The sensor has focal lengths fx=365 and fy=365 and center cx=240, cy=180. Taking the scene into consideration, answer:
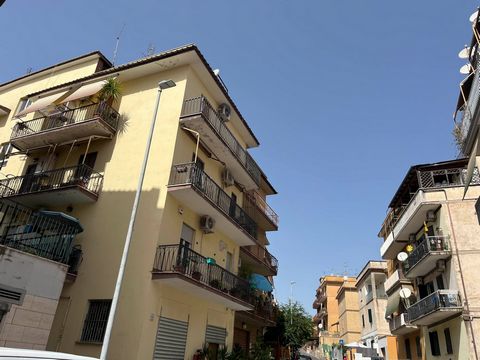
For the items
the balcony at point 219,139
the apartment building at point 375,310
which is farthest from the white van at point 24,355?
the apartment building at point 375,310

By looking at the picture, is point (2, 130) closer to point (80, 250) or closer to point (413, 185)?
point (80, 250)

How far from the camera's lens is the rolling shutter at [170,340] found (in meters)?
14.1

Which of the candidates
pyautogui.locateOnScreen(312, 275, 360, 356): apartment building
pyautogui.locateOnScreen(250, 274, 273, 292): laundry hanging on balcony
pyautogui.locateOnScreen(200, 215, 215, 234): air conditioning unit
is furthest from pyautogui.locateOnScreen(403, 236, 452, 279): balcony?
pyautogui.locateOnScreen(312, 275, 360, 356): apartment building

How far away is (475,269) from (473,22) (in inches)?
654

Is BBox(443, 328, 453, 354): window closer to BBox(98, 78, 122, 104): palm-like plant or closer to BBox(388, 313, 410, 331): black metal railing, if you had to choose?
BBox(388, 313, 410, 331): black metal railing

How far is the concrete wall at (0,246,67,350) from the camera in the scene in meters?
10.1

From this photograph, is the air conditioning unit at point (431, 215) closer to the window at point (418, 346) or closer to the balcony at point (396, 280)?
the balcony at point (396, 280)

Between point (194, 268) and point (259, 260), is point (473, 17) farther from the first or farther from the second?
point (259, 260)

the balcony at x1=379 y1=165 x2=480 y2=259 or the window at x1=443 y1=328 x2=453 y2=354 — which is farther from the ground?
the balcony at x1=379 y1=165 x2=480 y2=259

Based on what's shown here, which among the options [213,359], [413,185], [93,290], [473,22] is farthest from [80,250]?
[413,185]

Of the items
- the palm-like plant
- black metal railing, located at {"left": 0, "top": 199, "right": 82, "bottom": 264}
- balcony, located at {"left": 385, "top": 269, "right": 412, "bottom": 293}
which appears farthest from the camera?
balcony, located at {"left": 385, "top": 269, "right": 412, "bottom": 293}

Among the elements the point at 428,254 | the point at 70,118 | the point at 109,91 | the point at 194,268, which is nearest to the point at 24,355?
the point at 194,268

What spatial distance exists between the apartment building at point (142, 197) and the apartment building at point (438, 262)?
11969 mm

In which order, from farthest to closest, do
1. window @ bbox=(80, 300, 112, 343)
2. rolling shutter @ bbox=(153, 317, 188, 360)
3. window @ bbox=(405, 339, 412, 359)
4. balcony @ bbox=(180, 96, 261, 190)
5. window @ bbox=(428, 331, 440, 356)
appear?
window @ bbox=(405, 339, 412, 359)
window @ bbox=(428, 331, 440, 356)
balcony @ bbox=(180, 96, 261, 190)
rolling shutter @ bbox=(153, 317, 188, 360)
window @ bbox=(80, 300, 112, 343)
